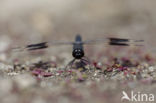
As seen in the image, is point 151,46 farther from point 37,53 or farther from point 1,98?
point 1,98

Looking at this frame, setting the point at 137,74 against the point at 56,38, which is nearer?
the point at 137,74

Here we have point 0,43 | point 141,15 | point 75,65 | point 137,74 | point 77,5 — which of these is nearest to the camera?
point 137,74

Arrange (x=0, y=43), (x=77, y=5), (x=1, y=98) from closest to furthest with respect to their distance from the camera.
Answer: (x=1, y=98) → (x=0, y=43) → (x=77, y=5)

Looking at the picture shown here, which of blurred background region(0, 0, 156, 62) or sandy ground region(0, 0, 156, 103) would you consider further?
blurred background region(0, 0, 156, 62)

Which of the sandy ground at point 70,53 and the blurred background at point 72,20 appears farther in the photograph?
the blurred background at point 72,20

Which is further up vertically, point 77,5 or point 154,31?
point 77,5

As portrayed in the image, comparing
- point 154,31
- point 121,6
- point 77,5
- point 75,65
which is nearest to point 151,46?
point 154,31

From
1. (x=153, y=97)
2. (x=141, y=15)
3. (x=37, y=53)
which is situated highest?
(x=141, y=15)
